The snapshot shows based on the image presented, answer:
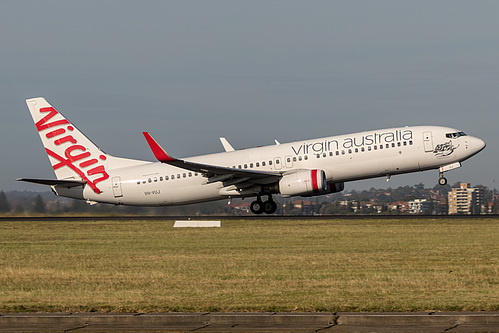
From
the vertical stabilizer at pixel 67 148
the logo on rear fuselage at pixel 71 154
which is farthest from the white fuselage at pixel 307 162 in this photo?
the vertical stabilizer at pixel 67 148

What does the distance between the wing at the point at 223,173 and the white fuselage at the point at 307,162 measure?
68cm

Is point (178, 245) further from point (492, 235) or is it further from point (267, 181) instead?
point (267, 181)

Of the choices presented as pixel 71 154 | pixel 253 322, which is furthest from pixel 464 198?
pixel 253 322

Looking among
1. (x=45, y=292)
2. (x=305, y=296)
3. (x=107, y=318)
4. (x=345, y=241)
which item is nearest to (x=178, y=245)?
(x=345, y=241)

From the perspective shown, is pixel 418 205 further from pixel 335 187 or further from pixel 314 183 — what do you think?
pixel 314 183

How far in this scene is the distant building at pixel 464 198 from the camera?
343ft

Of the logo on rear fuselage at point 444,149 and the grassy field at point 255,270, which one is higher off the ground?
the logo on rear fuselage at point 444,149

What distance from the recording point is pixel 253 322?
40.3 ft

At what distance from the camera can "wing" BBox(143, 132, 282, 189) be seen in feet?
137

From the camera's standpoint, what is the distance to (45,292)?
54.0 feet

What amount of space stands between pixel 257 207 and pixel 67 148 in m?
12.8

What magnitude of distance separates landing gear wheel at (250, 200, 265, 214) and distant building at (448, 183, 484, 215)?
179 ft

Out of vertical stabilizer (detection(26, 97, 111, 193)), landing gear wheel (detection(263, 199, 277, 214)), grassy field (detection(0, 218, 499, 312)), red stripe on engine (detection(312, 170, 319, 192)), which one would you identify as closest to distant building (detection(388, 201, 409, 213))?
landing gear wheel (detection(263, 199, 277, 214))

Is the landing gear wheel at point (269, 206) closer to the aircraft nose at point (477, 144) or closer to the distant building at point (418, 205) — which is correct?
the aircraft nose at point (477, 144)
